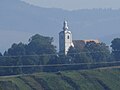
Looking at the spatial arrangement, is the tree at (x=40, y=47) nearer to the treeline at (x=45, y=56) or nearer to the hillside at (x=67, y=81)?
the treeline at (x=45, y=56)

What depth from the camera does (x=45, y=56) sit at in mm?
82188

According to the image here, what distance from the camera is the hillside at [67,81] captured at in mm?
61156

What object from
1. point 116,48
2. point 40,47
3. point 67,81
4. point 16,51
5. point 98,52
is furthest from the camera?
point 116,48

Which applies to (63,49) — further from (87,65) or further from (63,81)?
(63,81)

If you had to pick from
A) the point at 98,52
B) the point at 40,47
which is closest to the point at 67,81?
the point at 98,52

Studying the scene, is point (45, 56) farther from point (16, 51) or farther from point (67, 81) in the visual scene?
point (67, 81)

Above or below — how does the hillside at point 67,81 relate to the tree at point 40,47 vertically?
below

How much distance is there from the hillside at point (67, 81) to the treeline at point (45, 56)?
6.06m

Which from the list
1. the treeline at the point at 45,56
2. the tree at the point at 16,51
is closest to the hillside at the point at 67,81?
the treeline at the point at 45,56

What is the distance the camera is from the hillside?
6116 cm

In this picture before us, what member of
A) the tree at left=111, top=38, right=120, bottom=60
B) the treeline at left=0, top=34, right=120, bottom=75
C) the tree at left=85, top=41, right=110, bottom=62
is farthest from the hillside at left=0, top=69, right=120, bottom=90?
the tree at left=111, top=38, right=120, bottom=60

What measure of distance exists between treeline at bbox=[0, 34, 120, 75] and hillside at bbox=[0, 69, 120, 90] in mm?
6057

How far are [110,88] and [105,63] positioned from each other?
15.6 meters

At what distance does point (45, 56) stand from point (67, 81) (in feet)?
56.5
